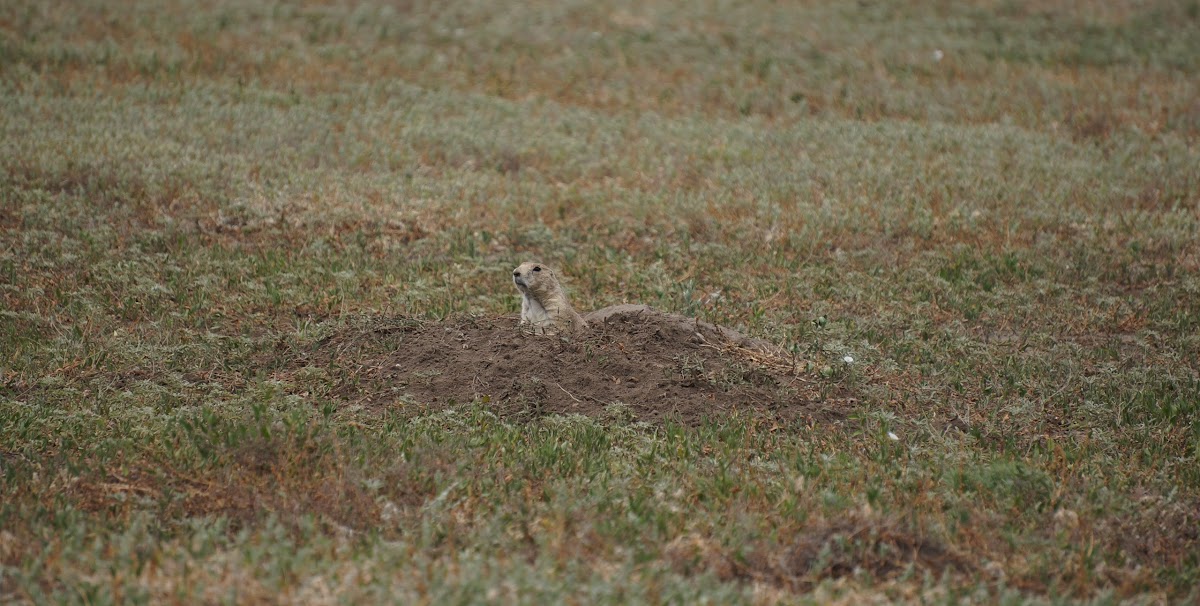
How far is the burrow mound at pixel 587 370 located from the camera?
7891mm

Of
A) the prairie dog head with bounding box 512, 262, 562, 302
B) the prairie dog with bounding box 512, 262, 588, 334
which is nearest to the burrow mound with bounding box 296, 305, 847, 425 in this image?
the prairie dog with bounding box 512, 262, 588, 334

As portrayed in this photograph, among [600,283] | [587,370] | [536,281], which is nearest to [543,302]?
[536,281]

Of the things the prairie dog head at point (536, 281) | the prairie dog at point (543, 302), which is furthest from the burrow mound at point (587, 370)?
the prairie dog head at point (536, 281)

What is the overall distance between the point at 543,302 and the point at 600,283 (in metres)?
1.92

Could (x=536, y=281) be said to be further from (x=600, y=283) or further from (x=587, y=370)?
(x=600, y=283)

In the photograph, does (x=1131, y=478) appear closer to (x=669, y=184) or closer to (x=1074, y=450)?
(x=1074, y=450)

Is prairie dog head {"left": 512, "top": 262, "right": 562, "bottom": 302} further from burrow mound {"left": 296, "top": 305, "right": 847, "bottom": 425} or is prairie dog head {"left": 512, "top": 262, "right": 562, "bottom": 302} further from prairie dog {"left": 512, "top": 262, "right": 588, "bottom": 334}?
burrow mound {"left": 296, "top": 305, "right": 847, "bottom": 425}

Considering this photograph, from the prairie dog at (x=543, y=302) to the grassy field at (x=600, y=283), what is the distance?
601 millimetres

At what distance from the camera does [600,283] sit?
1086 cm

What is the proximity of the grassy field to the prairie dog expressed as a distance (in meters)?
0.60

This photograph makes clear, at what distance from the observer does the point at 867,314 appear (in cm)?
1026

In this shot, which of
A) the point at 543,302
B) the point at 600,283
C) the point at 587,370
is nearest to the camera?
the point at 587,370

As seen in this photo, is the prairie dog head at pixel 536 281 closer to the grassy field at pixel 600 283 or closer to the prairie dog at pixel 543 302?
the prairie dog at pixel 543 302

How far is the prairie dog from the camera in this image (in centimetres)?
884
